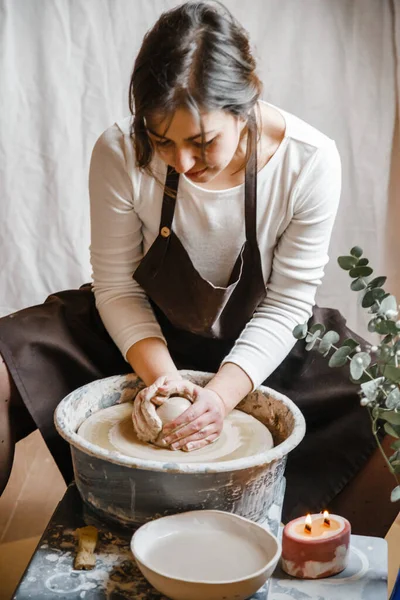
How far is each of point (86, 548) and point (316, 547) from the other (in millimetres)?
372

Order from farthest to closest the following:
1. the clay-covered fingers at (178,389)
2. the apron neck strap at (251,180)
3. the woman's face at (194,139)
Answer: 1. the apron neck strap at (251,180)
2. the clay-covered fingers at (178,389)
3. the woman's face at (194,139)

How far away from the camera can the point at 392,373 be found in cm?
113

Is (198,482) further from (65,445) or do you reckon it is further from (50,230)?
(50,230)

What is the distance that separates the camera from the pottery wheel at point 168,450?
1398mm

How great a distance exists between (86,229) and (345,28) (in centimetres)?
101

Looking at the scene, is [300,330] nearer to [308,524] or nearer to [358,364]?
[358,364]

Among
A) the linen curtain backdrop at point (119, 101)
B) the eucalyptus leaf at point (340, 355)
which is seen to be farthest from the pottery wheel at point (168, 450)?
the linen curtain backdrop at point (119, 101)

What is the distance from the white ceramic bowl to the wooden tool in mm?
109

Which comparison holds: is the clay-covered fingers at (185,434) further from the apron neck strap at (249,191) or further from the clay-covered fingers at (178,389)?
the apron neck strap at (249,191)

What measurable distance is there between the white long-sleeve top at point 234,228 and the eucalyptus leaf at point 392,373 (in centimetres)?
43

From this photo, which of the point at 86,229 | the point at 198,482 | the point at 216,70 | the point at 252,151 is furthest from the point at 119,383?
the point at 86,229

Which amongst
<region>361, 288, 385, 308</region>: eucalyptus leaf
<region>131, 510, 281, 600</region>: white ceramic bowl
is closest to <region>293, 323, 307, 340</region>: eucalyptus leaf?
<region>361, 288, 385, 308</region>: eucalyptus leaf

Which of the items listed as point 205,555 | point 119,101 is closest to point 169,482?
point 205,555

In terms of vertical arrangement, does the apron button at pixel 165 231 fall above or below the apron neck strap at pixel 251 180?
below
